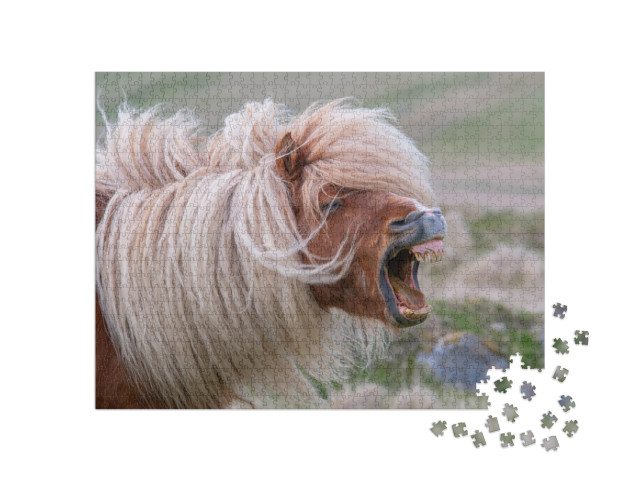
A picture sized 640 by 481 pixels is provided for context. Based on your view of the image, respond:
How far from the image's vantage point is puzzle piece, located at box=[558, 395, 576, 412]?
419cm

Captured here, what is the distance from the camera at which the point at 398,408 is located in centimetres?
438

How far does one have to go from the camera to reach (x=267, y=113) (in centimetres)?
442

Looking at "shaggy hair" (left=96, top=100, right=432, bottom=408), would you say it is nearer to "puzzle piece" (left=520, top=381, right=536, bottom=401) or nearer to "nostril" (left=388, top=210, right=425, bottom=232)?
"nostril" (left=388, top=210, right=425, bottom=232)

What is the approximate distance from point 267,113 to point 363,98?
60 cm

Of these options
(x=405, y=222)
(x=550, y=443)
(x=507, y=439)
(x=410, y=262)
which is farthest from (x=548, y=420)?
(x=405, y=222)

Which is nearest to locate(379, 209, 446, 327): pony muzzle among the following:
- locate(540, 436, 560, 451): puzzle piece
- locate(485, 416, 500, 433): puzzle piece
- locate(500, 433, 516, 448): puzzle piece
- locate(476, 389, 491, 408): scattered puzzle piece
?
locate(476, 389, 491, 408): scattered puzzle piece

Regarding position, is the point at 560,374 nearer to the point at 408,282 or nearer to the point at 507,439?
the point at 507,439

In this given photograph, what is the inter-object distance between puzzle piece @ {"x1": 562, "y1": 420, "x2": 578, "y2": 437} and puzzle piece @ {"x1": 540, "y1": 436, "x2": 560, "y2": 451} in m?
0.08

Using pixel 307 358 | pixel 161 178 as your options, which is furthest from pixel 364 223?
pixel 161 178

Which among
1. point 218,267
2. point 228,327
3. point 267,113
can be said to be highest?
point 267,113

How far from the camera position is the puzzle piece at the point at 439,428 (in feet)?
14.0

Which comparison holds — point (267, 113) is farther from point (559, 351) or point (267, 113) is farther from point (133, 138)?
point (559, 351)

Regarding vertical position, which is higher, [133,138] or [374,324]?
[133,138]

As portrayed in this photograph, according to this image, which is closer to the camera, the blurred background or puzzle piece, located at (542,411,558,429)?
puzzle piece, located at (542,411,558,429)
